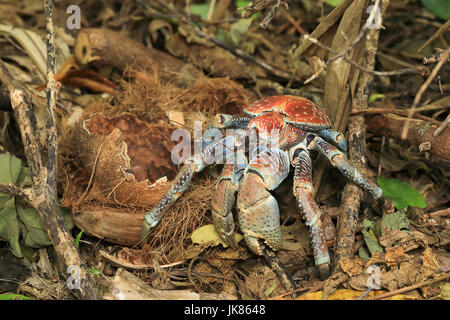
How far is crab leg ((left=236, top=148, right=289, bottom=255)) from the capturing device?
2096 millimetres

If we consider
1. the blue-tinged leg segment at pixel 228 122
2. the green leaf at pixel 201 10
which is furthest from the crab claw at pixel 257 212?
the green leaf at pixel 201 10

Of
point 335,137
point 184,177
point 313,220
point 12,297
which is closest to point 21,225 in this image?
point 12,297

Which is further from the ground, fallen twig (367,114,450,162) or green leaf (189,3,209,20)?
green leaf (189,3,209,20)

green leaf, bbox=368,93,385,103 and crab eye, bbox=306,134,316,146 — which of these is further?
green leaf, bbox=368,93,385,103

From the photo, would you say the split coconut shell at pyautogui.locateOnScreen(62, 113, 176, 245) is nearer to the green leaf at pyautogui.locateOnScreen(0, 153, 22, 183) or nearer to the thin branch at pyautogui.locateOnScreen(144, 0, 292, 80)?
the green leaf at pyautogui.locateOnScreen(0, 153, 22, 183)

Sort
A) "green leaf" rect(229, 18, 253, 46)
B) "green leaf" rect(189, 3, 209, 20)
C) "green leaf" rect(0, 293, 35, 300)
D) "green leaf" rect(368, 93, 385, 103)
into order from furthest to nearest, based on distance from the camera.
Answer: "green leaf" rect(189, 3, 209, 20) < "green leaf" rect(229, 18, 253, 46) < "green leaf" rect(368, 93, 385, 103) < "green leaf" rect(0, 293, 35, 300)

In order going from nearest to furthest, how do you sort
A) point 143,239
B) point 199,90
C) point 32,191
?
point 32,191
point 143,239
point 199,90

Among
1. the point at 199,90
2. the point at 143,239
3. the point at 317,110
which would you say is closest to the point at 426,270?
the point at 317,110

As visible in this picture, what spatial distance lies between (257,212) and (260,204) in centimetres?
4

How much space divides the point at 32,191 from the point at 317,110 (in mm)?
1581

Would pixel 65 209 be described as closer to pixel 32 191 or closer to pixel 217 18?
pixel 32 191

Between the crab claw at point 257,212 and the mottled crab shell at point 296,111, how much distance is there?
1.35 feet

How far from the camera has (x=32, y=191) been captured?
222 centimetres

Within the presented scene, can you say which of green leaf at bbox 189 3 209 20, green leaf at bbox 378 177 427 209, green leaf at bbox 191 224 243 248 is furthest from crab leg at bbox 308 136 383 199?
green leaf at bbox 189 3 209 20
